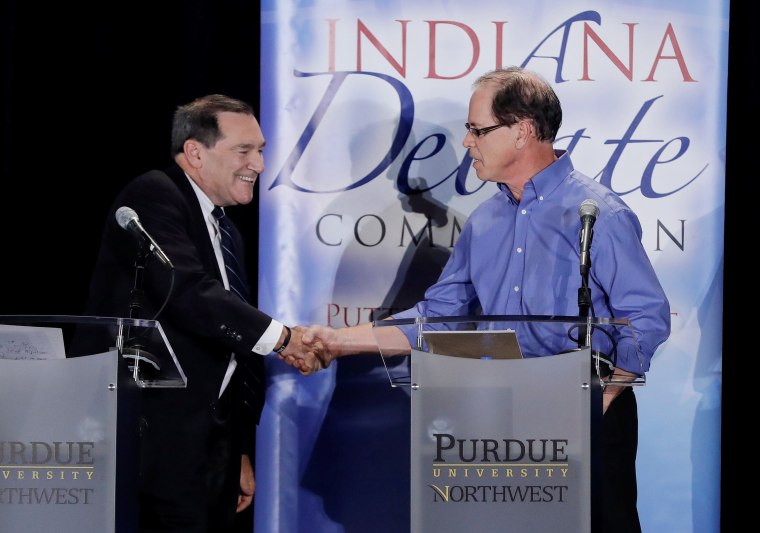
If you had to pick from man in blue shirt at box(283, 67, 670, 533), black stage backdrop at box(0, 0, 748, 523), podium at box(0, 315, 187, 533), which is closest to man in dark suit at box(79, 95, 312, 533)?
black stage backdrop at box(0, 0, 748, 523)

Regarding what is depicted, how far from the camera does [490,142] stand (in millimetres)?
3922

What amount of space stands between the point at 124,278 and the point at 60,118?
0.77 meters

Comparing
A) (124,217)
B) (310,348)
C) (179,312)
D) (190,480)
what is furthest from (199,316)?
(124,217)

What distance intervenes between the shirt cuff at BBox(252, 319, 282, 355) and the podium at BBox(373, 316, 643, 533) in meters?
1.47

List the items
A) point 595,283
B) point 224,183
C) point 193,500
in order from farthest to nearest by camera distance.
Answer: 1. point 224,183
2. point 193,500
3. point 595,283

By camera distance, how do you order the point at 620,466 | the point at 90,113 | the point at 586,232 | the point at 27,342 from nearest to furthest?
1. the point at 27,342
2. the point at 586,232
3. the point at 620,466
4. the point at 90,113

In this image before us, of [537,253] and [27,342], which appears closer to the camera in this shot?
[27,342]

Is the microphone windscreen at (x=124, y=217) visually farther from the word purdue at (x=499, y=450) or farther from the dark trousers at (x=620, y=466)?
the dark trousers at (x=620, y=466)

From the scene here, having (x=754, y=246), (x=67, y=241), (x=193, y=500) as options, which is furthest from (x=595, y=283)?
(x=67, y=241)

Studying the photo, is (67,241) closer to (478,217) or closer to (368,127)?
(368,127)

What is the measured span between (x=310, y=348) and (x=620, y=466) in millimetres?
1288

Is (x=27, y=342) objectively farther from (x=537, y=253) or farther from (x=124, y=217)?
(x=537, y=253)

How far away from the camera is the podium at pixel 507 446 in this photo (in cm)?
259

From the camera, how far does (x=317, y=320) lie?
14.1ft
